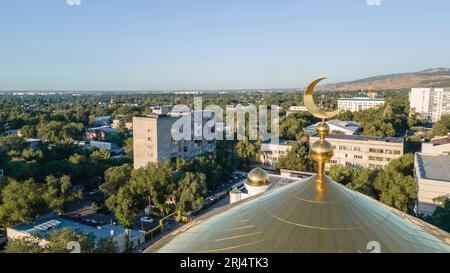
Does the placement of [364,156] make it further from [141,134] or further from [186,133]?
[141,134]

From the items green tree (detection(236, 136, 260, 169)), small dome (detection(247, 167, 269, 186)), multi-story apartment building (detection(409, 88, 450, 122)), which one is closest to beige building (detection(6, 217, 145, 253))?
small dome (detection(247, 167, 269, 186))

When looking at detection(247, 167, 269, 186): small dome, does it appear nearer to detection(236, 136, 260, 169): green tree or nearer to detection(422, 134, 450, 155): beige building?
detection(236, 136, 260, 169): green tree

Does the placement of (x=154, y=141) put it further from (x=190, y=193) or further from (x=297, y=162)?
(x=297, y=162)

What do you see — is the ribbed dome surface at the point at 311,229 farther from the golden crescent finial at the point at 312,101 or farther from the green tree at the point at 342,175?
the green tree at the point at 342,175

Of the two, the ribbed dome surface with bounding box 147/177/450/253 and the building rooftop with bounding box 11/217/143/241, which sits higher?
the ribbed dome surface with bounding box 147/177/450/253

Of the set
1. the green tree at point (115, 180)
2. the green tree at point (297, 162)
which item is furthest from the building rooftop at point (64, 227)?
the green tree at point (297, 162)

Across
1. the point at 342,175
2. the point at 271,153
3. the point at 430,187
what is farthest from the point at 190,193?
the point at 271,153
